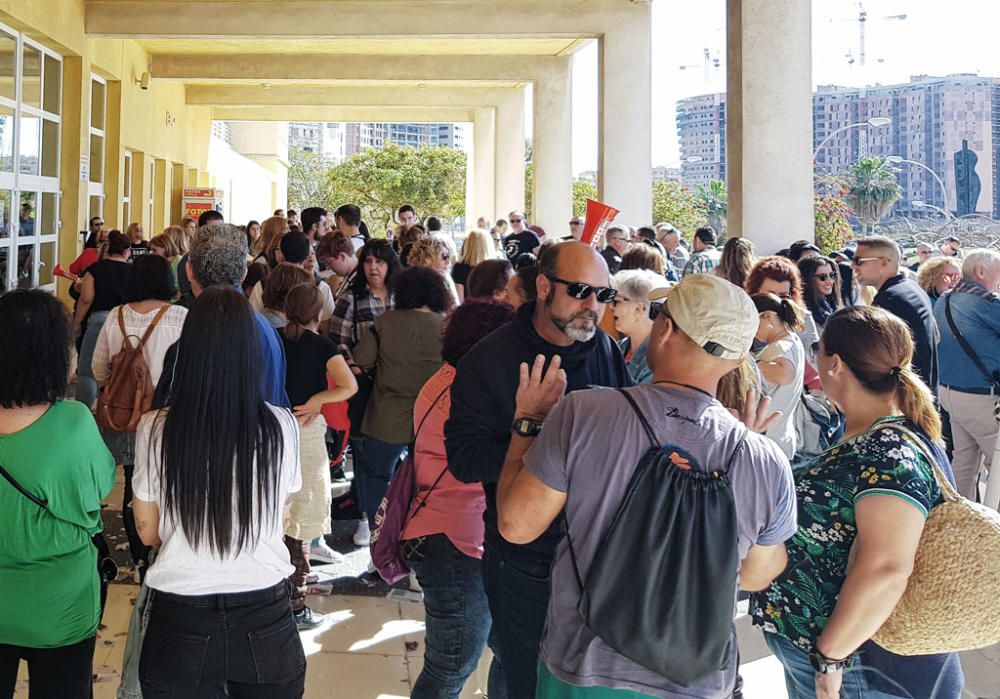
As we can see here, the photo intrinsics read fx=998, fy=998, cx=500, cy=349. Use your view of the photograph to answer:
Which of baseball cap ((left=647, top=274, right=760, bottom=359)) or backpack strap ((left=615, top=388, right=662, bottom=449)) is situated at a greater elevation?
baseball cap ((left=647, top=274, right=760, bottom=359))

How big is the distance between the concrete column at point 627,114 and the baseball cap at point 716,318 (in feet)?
44.0

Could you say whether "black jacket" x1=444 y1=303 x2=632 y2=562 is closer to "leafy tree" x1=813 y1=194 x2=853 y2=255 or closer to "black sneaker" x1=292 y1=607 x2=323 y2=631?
"black sneaker" x1=292 y1=607 x2=323 y2=631

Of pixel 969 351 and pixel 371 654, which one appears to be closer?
pixel 371 654

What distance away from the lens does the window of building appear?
38.6 feet

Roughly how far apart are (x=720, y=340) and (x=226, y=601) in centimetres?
136

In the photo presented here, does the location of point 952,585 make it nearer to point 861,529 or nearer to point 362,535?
point 861,529

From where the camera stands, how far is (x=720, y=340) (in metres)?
2.12

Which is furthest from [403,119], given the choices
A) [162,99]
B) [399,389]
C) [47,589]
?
[47,589]

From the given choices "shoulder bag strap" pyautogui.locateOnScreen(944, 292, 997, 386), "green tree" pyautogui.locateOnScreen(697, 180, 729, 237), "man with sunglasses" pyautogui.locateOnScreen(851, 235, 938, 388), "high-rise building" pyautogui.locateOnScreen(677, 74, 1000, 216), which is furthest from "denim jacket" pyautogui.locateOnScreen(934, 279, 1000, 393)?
"green tree" pyautogui.locateOnScreen(697, 180, 729, 237)

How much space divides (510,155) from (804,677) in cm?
2214

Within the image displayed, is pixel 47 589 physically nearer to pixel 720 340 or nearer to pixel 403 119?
pixel 720 340

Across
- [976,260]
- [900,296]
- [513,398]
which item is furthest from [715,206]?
[513,398]

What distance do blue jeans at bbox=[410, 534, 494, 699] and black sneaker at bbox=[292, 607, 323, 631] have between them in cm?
177

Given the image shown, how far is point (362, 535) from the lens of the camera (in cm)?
611
